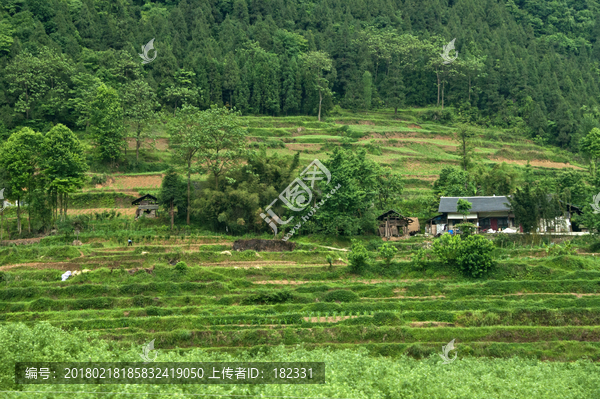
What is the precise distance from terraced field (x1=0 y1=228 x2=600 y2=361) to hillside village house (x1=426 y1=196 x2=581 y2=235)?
20.8 feet

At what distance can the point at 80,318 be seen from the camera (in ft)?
92.3

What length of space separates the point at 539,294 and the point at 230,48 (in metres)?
55.8

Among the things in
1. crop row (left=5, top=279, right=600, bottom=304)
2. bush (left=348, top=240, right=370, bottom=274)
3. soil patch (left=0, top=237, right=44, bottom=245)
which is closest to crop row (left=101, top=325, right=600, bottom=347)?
crop row (left=5, top=279, right=600, bottom=304)

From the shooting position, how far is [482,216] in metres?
42.4

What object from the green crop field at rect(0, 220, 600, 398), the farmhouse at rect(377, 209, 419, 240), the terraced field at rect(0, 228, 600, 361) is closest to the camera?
the green crop field at rect(0, 220, 600, 398)

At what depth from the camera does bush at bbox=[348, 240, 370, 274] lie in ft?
107

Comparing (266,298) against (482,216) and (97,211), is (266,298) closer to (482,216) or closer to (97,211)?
(482,216)

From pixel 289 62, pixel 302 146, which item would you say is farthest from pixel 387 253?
pixel 289 62

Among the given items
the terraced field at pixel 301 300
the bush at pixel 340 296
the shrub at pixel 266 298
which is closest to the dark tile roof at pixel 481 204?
the terraced field at pixel 301 300

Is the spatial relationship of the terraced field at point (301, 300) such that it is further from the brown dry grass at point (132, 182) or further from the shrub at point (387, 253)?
the brown dry grass at point (132, 182)

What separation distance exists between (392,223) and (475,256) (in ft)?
32.0

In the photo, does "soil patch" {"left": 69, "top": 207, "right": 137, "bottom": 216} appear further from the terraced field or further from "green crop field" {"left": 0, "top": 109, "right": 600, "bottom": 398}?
the terraced field

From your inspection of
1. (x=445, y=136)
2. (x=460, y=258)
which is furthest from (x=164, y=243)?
(x=445, y=136)

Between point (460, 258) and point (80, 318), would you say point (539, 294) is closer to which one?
point (460, 258)
